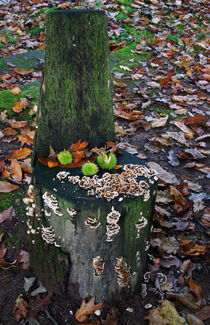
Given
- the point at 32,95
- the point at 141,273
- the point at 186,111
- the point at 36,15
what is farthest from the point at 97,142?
the point at 36,15

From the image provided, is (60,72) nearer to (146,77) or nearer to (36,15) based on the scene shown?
(146,77)

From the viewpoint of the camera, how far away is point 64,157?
2123 mm

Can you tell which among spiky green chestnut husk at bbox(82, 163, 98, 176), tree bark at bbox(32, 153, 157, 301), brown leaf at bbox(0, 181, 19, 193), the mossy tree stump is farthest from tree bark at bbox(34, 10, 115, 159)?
brown leaf at bbox(0, 181, 19, 193)

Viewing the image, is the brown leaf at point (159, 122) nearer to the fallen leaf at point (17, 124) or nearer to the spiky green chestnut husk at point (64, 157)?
the fallen leaf at point (17, 124)

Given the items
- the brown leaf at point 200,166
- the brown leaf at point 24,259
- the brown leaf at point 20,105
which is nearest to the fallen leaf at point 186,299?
the brown leaf at point 24,259

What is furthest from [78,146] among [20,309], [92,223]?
[20,309]

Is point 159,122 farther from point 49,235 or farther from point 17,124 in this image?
point 49,235

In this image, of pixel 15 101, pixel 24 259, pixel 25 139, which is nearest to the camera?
pixel 24 259

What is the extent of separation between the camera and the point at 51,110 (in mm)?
2238

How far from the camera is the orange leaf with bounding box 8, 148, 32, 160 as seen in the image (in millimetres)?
3465

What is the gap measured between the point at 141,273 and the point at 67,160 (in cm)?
109

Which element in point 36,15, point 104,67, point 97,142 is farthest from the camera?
point 36,15

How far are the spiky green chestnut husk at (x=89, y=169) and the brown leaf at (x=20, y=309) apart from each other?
3.68ft

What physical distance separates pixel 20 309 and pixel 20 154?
1.77 meters
